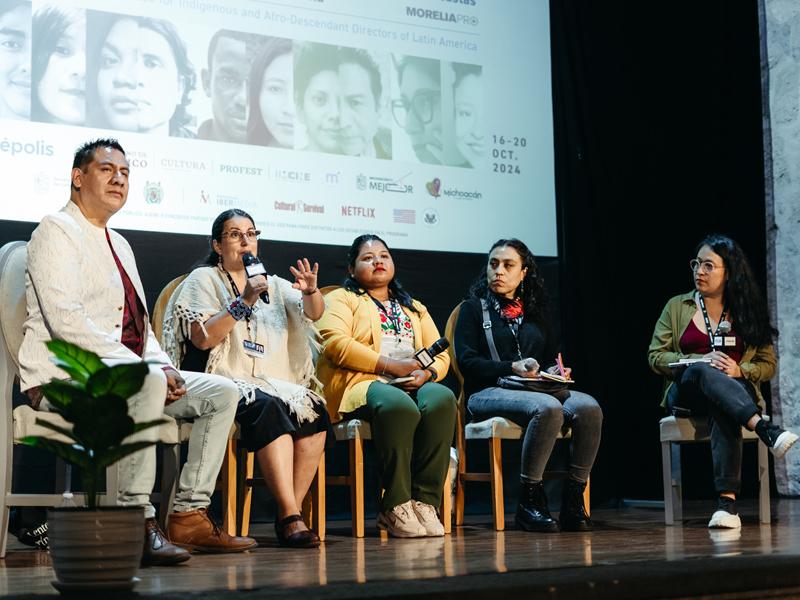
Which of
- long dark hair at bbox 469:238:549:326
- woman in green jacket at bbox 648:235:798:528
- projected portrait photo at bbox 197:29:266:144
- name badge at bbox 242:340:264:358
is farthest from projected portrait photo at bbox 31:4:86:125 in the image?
woman in green jacket at bbox 648:235:798:528

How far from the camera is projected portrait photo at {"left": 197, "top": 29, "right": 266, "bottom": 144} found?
429 centimetres

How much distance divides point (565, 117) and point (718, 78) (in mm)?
877

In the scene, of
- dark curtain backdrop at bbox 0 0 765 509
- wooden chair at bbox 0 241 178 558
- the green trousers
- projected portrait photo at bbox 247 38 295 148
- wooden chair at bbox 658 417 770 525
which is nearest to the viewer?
wooden chair at bbox 0 241 178 558

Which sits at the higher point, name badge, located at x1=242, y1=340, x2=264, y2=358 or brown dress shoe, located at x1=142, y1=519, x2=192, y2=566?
name badge, located at x1=242, y1=340, x2=264, y2=358

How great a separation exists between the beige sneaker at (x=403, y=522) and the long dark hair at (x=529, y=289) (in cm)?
97

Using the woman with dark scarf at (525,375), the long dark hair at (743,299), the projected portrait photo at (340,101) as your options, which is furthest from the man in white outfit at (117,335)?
the long dark hair at (743,299)

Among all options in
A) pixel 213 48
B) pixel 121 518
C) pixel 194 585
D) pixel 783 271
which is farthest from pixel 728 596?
pixel 783 271

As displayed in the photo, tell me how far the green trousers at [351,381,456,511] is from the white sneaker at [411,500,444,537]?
0.13 ft

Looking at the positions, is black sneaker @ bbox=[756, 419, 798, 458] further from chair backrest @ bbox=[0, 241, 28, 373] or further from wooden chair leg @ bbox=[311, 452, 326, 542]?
chair backrest @ bbox=[0, 241, 28, 373]

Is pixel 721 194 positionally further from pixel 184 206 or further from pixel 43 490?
pixel 43 490

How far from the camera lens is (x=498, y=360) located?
4.09m

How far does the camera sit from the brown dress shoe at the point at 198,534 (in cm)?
301

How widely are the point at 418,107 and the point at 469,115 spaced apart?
0.86 feet

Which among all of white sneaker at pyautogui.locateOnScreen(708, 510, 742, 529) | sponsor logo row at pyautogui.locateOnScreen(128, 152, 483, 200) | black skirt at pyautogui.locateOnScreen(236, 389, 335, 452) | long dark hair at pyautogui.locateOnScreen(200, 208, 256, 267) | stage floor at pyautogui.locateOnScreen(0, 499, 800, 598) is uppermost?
sponsor logo row at pyautogui.locateOnScreen(128, 152, 483, 200)
